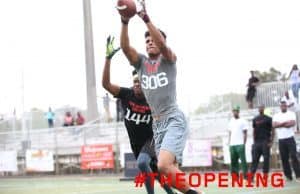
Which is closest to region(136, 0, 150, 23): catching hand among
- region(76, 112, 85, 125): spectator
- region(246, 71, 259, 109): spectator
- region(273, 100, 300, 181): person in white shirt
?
region(273, 100, 300, 181): person in white shirt

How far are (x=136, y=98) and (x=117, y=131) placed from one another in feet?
52.8

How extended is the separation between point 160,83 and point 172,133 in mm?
551

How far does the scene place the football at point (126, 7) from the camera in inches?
272

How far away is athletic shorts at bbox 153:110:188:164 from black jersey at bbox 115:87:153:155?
1828 millimetres

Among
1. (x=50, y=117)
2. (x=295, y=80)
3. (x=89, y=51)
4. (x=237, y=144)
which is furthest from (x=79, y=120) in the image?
(x=237, y=144)

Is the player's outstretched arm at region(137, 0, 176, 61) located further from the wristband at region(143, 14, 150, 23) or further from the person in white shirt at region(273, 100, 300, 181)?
the person in white shirt at region(273, 100, 300, 181)

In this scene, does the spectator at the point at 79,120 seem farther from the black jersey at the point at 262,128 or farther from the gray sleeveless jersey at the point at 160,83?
the gray sleeveless jersey at the point at 160,83

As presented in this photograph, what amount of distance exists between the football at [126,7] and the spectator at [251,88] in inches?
710

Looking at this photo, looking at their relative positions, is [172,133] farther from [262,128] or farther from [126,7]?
[262,128]

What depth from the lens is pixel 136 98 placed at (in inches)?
375

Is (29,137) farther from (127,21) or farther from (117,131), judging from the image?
(127,21)

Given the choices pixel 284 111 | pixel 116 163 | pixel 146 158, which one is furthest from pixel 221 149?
pixel 146 158

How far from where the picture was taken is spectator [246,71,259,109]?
80.7 feet

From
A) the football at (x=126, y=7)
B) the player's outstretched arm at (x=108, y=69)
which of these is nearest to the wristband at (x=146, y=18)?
the football at (x=126, y=7)
